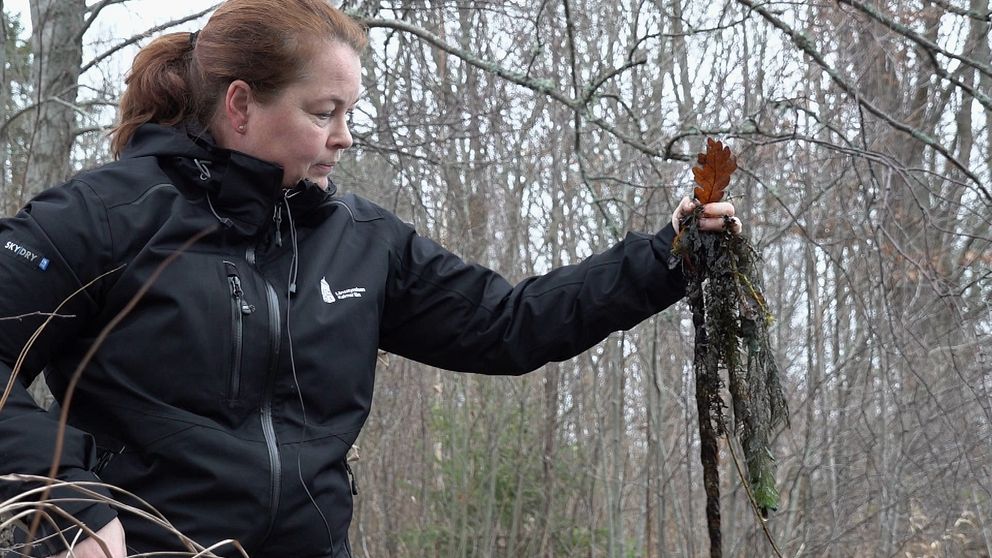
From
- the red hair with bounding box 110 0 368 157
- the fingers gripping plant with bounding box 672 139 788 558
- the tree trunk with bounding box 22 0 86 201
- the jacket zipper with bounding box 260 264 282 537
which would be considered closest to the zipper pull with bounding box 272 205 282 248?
the jacket zipper with bounding box 260 264 282 537

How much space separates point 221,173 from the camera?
2.14 metres

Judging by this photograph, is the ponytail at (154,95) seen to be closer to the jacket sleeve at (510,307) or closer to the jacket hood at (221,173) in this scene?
the jacket hood at (221,173)

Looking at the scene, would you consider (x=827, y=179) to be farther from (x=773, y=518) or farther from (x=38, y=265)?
(x=38, y=265)

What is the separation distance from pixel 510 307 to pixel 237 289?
731 mm

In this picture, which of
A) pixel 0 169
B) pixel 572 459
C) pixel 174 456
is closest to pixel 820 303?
pixel 572 459

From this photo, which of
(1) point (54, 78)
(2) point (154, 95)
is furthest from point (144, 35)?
→ (2) point (154, 95)

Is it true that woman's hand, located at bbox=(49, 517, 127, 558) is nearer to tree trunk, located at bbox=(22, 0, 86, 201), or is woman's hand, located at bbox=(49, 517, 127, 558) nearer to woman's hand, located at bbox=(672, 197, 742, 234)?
woman's hand, located at bbox=(672, 197, 742, 234)

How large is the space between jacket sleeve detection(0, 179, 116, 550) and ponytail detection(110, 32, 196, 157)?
1.07ft

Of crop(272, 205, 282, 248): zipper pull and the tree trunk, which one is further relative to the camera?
the tree trunk

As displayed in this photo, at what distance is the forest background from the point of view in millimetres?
5570

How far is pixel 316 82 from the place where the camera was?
86.3 inches

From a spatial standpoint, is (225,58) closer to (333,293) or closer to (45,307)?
(333,293)

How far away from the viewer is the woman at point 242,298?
1938 millimetres

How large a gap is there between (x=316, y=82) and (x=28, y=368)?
2.73ft
